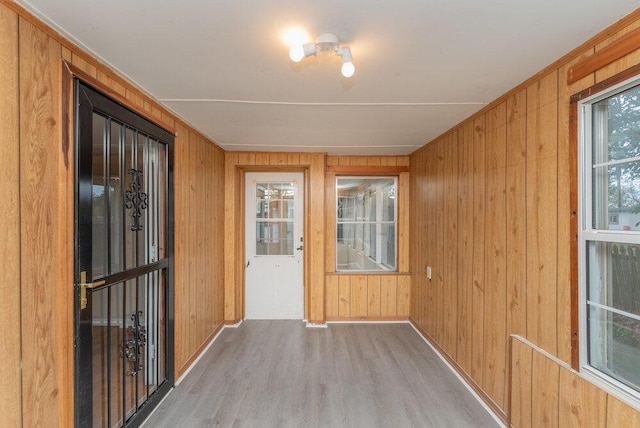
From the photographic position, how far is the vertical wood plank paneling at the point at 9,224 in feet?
3.72

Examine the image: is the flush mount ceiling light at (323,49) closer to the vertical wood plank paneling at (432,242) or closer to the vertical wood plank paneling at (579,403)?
the vertical wood plank paneling at (579,403)

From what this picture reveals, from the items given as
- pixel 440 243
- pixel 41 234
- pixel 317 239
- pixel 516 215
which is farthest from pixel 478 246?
pixel 41 234

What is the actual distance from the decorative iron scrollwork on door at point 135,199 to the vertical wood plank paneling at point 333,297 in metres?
2.57

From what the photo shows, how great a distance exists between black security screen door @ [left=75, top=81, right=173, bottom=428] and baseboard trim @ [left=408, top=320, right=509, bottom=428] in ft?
8.22

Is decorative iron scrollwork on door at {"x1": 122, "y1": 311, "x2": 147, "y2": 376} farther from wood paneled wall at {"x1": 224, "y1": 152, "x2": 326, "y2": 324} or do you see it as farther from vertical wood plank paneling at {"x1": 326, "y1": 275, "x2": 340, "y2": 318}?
vertical wood plank paneling at {"x1": 326, "y1": 275, "x2": 340, "y2": 318}

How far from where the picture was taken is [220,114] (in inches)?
97.0

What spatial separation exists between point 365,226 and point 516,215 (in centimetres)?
234

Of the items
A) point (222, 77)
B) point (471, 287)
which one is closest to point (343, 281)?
point (471, 287)

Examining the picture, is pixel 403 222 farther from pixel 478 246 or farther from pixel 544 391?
pixel 544 391

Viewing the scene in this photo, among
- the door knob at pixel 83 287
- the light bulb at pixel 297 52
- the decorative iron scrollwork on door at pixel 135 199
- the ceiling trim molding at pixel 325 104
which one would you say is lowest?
the door knob at pixel 83 287

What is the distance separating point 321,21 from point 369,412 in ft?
8.28

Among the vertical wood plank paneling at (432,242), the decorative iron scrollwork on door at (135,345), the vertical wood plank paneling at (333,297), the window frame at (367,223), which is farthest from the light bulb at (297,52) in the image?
the vertical wood plank paneling at (333,297)

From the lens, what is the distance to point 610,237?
1360mm

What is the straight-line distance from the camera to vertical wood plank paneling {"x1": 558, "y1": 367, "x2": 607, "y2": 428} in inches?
53.9
